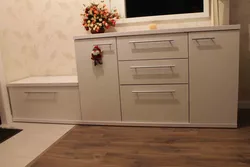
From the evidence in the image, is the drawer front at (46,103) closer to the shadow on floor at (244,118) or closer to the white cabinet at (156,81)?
the white cabinet at (156,81)

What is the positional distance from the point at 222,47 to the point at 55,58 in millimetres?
1972

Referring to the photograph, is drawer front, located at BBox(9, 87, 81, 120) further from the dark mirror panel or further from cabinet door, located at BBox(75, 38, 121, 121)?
the dark mirror panel

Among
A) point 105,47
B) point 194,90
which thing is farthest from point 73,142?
point 194,90

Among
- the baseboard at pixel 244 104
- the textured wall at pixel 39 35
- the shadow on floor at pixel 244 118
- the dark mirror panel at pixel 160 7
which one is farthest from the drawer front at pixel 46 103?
the baseboard at pixel 244 104

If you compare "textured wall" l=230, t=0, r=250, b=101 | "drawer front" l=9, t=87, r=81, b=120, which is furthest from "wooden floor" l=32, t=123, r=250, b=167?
"textured wall" l=230, t=0, r=250, b=101

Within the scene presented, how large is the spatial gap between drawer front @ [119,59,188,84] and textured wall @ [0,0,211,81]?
0.66 metres

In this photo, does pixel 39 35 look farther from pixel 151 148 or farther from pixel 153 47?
pixel 151 148

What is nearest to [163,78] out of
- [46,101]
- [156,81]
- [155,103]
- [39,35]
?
[156,81]

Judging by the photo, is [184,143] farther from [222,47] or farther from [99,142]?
[222,47]

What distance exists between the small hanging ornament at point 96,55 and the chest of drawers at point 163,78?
0.04 metres

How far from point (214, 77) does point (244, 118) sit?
638 millimetres

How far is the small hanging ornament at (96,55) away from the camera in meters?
2.28

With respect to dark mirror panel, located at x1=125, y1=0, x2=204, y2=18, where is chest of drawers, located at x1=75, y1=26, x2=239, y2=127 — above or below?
below

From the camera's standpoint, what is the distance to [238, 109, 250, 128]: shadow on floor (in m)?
2.27
